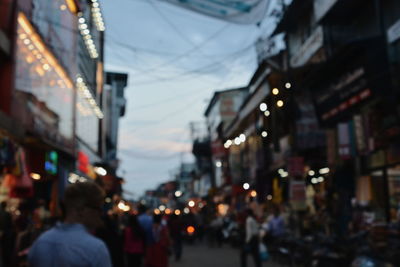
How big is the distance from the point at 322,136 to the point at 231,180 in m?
25.5

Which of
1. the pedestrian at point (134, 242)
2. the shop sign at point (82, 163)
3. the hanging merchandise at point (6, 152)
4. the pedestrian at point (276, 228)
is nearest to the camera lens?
the pedestrian at point (134, 242)

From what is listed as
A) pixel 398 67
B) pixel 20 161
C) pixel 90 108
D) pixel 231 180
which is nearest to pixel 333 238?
pixel 398 67

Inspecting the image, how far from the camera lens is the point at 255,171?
38.1 metres

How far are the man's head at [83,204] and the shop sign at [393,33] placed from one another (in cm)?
1509

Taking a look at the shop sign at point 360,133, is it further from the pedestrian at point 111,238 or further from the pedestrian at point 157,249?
the pedestrian at point 111,238

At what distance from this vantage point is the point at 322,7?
2311cm

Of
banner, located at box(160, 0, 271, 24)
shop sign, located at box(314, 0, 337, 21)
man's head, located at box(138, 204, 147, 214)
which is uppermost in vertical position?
shop sign, located at box(314, 0, 337, 21)

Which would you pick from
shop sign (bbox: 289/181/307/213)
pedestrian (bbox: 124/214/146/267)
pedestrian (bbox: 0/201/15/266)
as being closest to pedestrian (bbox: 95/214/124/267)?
pedestrian (bbox: 0/201/15/266)

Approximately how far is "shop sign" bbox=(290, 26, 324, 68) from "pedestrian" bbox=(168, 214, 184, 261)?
889 cm

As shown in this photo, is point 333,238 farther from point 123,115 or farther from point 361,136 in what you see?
point 123,115

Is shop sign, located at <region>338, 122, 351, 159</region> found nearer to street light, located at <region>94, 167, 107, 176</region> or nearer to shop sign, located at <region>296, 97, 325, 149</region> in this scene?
shop sign, located at <region>296, 97, 325, 149</region>

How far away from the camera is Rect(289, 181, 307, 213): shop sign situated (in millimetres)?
19078

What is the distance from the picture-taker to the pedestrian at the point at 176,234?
22.1 m

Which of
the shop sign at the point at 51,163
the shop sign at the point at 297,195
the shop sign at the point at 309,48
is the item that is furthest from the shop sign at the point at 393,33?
the shop sign at the point at 51,163
